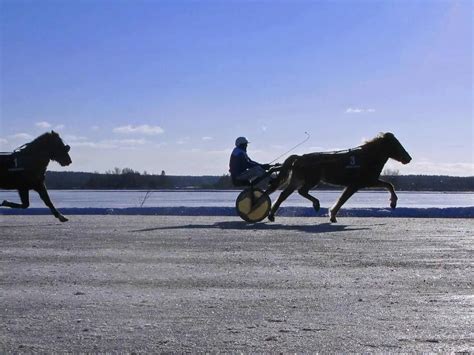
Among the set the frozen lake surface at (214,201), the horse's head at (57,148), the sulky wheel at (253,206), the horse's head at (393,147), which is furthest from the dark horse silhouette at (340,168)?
the frozen lake surface at (214,201)

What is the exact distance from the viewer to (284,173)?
19094mm

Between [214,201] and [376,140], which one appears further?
[214,201]

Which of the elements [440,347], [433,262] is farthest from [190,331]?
[433,262]

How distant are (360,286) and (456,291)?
885 millimetres

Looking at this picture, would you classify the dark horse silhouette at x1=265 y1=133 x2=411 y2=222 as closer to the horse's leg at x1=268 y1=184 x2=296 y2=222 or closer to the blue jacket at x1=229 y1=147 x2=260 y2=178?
the horse's leg at x1=268 y1=184 x2=296 y2=222

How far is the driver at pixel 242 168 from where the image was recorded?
1827 cm

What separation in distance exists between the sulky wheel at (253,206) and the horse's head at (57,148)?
4.37 m

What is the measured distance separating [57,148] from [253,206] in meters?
4.84

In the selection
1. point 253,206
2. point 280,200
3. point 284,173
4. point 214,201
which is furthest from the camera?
point 214,201

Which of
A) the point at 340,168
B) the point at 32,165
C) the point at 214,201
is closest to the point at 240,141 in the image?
the point at 340,168

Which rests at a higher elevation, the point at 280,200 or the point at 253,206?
the point at 280,200

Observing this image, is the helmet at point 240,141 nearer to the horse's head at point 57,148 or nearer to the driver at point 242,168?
the driver at point 242,168

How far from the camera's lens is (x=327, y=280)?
323 inches

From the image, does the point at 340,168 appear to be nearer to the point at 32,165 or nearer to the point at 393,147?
the point at 393,147
